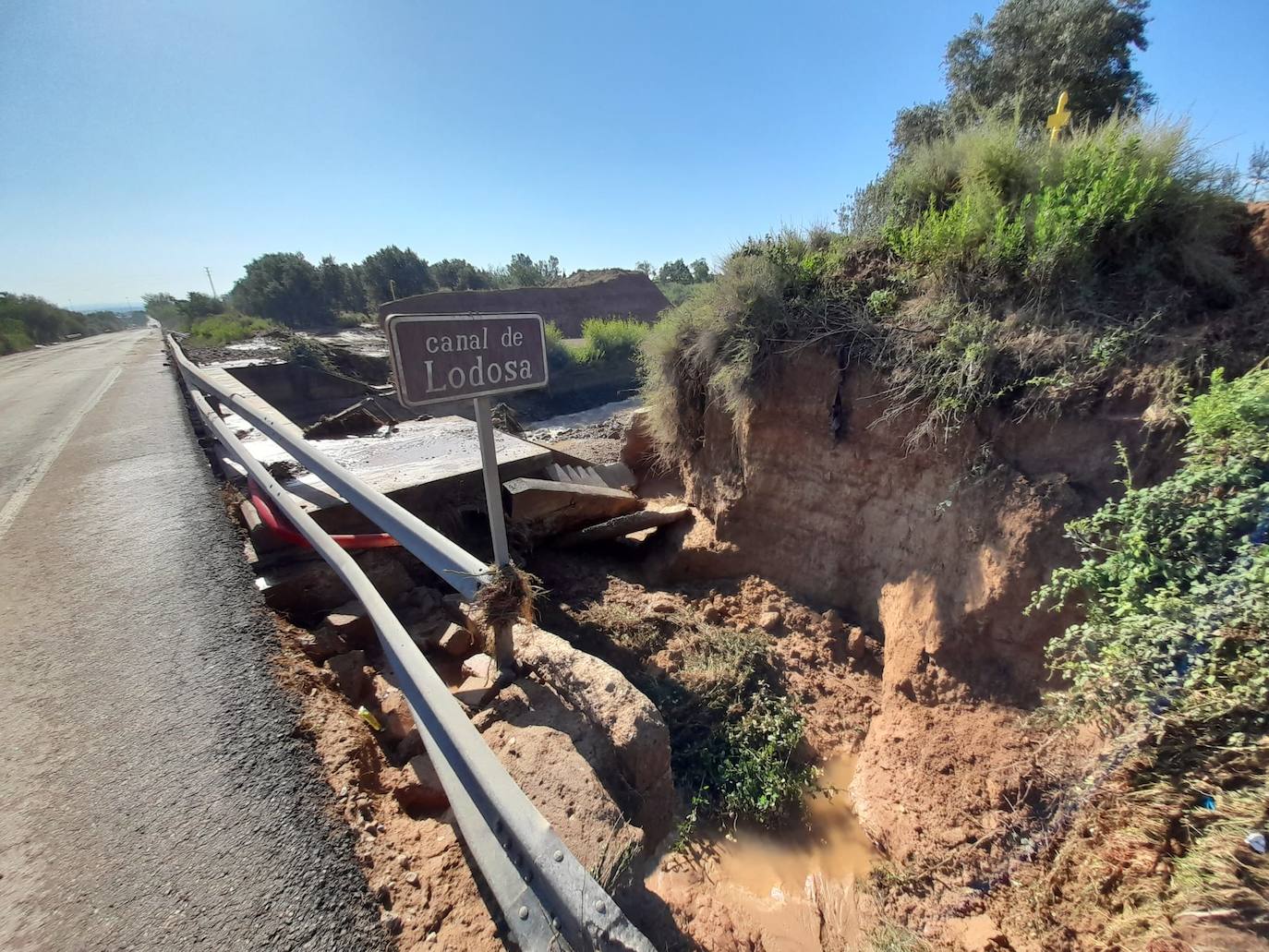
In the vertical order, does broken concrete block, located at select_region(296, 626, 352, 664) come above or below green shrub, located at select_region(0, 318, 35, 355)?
below

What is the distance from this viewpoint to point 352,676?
2.76m

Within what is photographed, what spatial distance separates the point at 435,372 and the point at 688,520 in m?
4.34

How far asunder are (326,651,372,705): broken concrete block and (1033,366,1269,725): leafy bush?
3.88 meters

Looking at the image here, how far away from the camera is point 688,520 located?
596 centimetres

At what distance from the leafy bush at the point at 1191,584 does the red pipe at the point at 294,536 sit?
4.16 meters

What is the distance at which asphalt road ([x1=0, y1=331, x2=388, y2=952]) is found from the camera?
139cm

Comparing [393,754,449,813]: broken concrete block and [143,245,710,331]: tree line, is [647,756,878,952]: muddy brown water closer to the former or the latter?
[393,754,449,813]: broken concrete block

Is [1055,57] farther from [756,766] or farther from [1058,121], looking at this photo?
[756,766]

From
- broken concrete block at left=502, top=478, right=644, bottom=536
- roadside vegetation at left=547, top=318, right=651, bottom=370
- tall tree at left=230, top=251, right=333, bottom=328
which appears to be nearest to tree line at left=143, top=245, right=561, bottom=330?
tall tree at left=230, top=251, right=333, bottom=328

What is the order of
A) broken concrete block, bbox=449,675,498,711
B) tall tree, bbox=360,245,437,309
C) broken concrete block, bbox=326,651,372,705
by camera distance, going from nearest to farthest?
broken concrete block, bbox=449,675,498,711 < broken concrete block, bbox=326,651,372,705 < tall tree, bbox=360,245,437,309

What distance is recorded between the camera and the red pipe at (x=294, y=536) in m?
3.36

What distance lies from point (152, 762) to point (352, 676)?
3.15ft

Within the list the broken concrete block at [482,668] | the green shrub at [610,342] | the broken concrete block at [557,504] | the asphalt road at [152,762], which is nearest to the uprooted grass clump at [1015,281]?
the broken concrete block at [557,504]

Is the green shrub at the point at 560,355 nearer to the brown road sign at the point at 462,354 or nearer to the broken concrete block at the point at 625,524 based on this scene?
the broken concrete block at the point at 625,524
